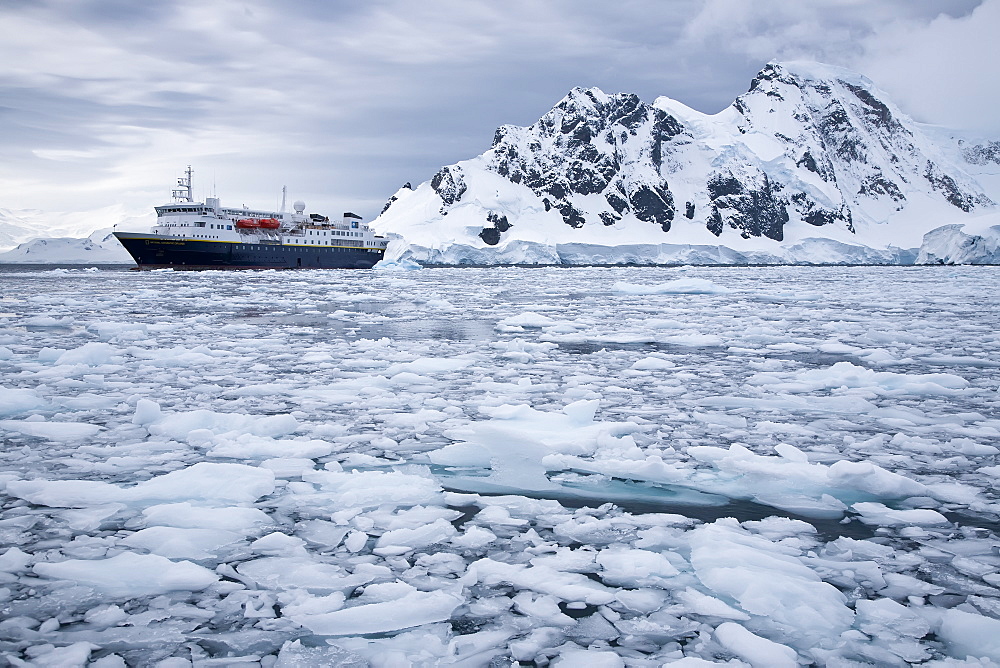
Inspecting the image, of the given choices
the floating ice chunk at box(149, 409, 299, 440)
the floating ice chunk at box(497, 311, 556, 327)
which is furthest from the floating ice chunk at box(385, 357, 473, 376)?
the floating ice chunk at box(497, 311, 556, 327)

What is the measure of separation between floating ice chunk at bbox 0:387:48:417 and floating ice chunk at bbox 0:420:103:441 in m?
0.50

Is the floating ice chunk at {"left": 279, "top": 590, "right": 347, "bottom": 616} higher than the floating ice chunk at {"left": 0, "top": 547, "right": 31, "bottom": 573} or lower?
lower

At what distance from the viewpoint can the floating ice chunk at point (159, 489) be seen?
4.03 metres

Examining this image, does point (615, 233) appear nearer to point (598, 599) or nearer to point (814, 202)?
point (814, 202)

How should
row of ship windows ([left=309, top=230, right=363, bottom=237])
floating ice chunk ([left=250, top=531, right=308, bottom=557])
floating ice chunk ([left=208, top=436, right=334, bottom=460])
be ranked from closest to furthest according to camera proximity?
1. floating ice chunk ([left=250, top=531, right=308, bottom=557])
2. floating ice chunk ([left=208, top=436, right=334, bottom=460])
3. row of ship windows ([left=309, top=230, right=363, bottom=237])

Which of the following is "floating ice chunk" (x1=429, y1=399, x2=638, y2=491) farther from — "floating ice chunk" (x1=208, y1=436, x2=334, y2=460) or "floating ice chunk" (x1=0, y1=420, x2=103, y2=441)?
"floating ice chunk" (x1=0, y1=420, x2=103, y2=441)

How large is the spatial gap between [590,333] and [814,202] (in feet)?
636

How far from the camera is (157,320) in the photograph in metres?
15.6

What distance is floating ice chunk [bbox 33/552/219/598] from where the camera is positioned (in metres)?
3.02

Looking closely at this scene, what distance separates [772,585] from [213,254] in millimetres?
60906

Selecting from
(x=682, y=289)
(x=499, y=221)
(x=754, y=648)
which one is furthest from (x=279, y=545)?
(x=499, y=221)

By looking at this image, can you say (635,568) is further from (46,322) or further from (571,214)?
(571,214)

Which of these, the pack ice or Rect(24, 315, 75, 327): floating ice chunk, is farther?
Rect(24, 315, 75, 327): floating ice chunk

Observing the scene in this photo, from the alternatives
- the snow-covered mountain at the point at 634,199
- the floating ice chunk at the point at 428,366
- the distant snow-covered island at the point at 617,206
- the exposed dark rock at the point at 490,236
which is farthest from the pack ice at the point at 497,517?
the exposed dark rock at the point at 490,236
